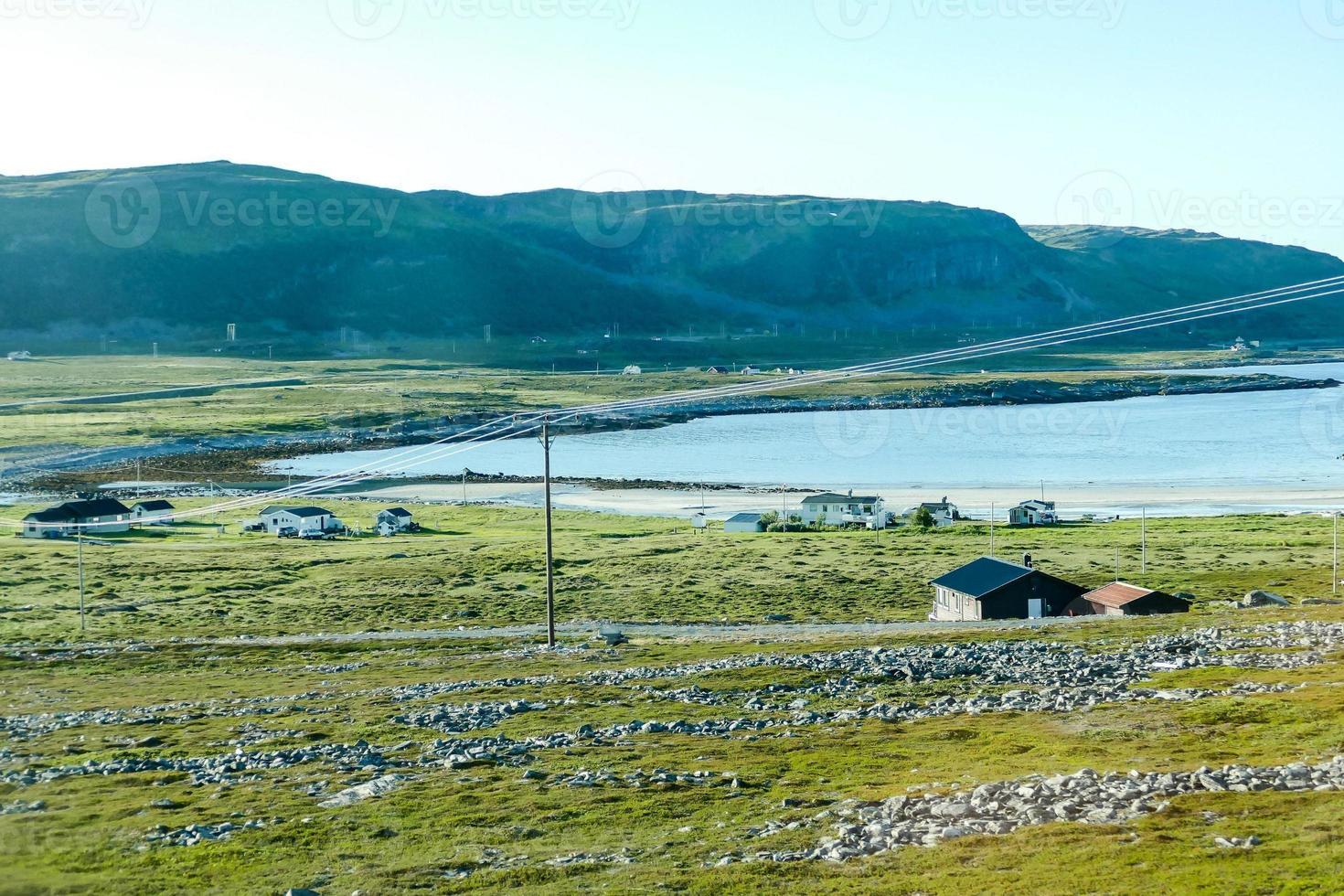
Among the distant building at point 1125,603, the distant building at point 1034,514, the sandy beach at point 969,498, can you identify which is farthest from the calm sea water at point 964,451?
the distant building at point 1125,603

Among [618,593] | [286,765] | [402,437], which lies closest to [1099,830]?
[286,765]

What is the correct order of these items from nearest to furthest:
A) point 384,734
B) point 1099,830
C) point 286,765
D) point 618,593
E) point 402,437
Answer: point 1099,830
point 286,765
point 384,734
point 618,593
point 402,437

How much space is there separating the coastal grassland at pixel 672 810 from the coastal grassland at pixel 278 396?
110477 mm

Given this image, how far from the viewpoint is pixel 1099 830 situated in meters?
15.2

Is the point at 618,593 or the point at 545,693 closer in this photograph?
the point at 545,693

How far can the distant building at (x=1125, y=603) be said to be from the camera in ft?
134

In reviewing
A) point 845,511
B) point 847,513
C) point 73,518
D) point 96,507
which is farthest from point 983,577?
point 96,507

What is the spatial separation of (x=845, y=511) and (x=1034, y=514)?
1123cm

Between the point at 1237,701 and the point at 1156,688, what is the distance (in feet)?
7.34

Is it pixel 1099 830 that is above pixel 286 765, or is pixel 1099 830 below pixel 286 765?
above

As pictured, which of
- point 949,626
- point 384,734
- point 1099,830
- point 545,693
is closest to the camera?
point 1099,830

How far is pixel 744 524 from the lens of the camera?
73.4 metres

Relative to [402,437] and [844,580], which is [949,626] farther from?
[402,437]

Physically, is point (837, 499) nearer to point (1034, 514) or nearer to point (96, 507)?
point (1034, 514)
